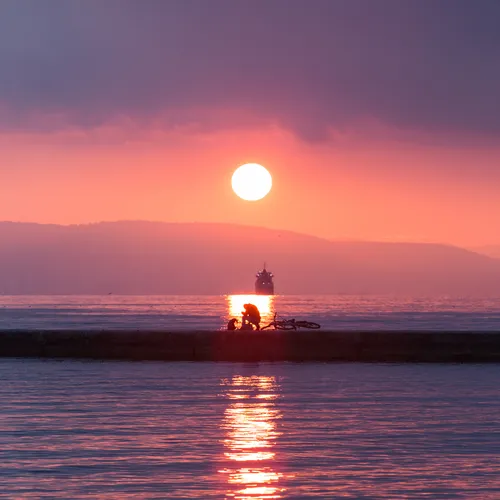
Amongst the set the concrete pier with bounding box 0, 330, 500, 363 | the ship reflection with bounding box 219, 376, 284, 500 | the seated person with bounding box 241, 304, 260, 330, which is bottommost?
the ship reflection with bounding box 219, 376, 284, 500

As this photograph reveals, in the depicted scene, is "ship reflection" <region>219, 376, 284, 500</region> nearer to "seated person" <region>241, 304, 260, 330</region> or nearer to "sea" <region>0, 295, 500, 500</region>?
"sea" <region>0, 295, 500, 500</region>

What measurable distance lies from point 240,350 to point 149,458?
2893 cm

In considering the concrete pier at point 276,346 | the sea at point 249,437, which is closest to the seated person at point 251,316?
the concrete pier at point 276,346

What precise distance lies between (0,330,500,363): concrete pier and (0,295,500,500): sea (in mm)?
8450

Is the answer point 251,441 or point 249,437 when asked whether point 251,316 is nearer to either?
point 249,437

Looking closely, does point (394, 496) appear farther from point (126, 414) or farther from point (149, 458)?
point (126, 414)

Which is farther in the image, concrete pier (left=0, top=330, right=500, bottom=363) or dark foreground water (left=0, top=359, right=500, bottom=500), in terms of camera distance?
concrete pier (left=0, top=330, right=500, bottom=363)

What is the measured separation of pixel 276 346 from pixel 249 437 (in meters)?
25.5

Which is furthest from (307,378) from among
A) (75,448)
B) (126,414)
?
(75,448)

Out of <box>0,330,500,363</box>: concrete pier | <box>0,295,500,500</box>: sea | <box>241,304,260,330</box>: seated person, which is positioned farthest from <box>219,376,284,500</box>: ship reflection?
<box>241,304,260,330</box>: seated person

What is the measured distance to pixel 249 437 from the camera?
23047 millimetres

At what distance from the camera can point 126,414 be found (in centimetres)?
2702

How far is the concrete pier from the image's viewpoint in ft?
157

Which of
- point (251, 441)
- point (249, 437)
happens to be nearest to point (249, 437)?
point (249, 437)
